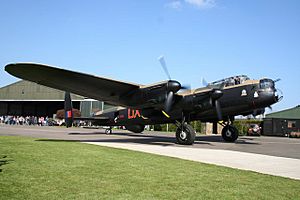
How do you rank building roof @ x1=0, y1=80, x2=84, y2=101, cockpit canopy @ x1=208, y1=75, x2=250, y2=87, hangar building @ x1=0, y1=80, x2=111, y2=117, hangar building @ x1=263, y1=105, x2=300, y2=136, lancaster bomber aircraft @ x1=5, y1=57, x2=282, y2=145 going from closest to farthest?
lancaster bomber aircraft @ x1=5, y1=57, x2=282, y2=145
cockpit canopy @ x1=208, y1=75, x2=250, y2=87
hangar building @ x1=263, y1=105, x2=300, y2=136
hangar building @ x1=0, y1=80, x2=111, y2=117
building roof @ x1=0, y1=80, x2=84, y2=101

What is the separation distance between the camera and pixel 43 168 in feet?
22.9

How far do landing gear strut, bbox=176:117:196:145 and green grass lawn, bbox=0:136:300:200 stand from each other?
26.6ft

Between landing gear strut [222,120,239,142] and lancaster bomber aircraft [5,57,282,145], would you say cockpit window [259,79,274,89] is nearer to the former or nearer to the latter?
lancaster bomber aircraft [5,57,282,145]

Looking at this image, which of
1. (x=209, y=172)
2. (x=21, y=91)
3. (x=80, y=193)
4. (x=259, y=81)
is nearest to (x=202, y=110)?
(x=259, y=81)

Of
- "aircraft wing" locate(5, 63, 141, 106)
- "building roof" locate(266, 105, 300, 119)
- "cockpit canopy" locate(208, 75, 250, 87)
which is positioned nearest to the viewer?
"aircraft wing" locate(5, 63, 141, 106)

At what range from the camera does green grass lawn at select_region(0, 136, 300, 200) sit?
5062 millimetres

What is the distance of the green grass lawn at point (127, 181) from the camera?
506 centimetres

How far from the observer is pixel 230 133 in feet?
66.7

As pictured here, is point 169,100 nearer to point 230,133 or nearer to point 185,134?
point 185,134

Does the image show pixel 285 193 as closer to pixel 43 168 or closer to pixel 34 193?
pixel 34 193

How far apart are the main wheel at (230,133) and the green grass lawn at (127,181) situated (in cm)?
1256

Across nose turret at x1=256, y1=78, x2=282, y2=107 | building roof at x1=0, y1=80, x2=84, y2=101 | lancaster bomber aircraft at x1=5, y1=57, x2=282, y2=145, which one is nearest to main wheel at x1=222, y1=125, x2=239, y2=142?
lancaster bomber aircraft at x1=5, y1=57, x2=282, y2=145

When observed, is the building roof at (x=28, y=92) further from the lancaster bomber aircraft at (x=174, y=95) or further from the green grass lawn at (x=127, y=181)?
the green grass lawn at (x=127, y=181)

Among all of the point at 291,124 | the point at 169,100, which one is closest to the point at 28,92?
the point at 291,124
